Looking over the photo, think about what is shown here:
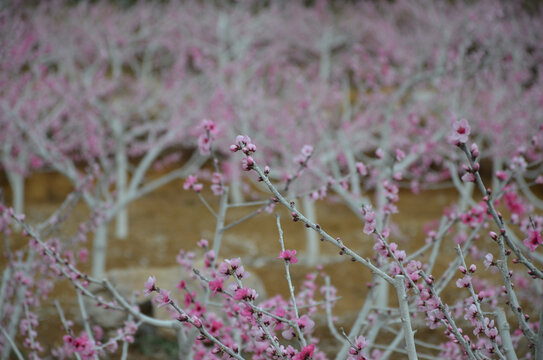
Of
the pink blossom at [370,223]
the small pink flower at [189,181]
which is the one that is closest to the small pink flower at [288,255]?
the pink blossom at [370,223]

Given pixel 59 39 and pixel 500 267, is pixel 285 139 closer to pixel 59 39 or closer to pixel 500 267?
pixel 500 267

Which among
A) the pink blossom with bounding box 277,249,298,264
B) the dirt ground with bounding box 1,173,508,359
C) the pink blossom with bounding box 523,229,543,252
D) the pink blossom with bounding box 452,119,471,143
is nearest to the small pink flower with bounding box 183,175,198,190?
the pink blossom with bounding box 277,249,298,264

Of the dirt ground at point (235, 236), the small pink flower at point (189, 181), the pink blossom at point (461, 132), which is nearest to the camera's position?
the pink blossom at point (461, 132)

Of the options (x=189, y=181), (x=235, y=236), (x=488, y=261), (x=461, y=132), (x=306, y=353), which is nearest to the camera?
(x=461, y=132)

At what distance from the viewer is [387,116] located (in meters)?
5.11

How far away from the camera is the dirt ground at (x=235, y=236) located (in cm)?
675

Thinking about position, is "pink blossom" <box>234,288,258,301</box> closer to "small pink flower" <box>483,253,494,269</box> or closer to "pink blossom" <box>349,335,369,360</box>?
"pink blossom" <box>349,335,369,360</box>

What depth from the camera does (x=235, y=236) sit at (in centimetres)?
1116

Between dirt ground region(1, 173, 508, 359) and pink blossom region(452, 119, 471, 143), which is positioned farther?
dirt ground region(1, 173, 508, 359)

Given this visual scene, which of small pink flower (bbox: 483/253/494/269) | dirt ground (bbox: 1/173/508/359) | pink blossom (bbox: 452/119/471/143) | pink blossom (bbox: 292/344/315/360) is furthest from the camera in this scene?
dirt ground (bbox: 1/173/508/359)

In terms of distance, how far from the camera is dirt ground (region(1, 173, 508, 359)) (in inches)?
266

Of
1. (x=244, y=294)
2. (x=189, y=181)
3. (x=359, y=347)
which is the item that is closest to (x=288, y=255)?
(x=244, y=294)

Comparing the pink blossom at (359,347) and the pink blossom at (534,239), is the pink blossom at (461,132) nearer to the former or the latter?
the pink blossom at (534,239)

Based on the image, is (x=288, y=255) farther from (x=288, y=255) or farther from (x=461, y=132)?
(x=461, y=132)
